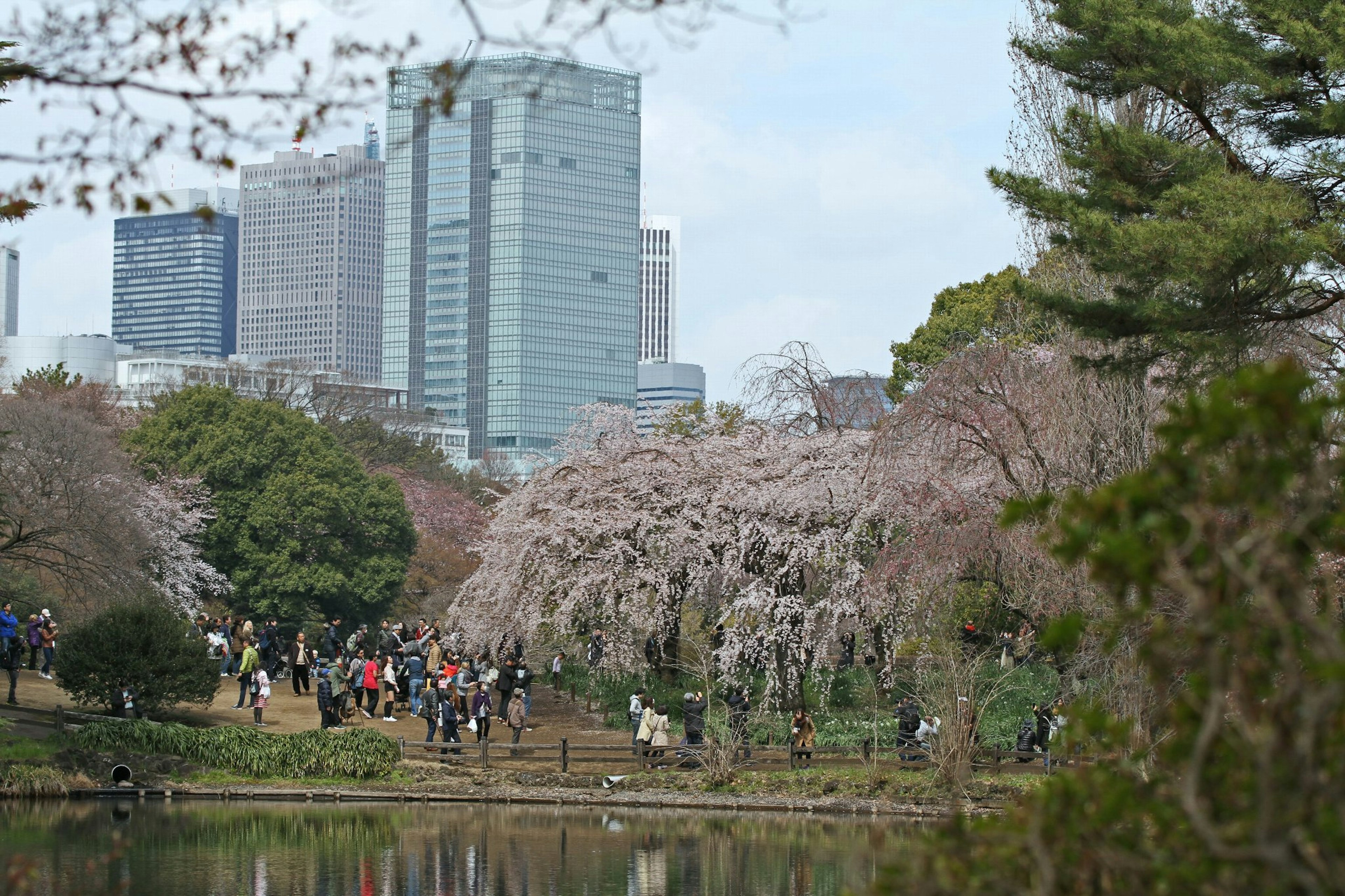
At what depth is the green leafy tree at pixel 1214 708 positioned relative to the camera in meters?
3.70

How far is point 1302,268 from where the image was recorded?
14.0 meters

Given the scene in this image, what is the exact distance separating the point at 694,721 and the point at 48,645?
12875 mm

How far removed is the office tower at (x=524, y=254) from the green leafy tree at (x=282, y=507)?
118997mm

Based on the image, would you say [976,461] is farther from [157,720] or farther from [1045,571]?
[157,720]

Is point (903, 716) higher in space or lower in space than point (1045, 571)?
lower

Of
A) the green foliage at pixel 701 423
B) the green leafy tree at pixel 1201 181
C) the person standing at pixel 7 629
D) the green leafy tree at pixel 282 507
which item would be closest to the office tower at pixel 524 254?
the green leafy tree at pixel 282 507

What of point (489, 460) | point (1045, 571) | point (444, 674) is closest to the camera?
point (1045, 571)

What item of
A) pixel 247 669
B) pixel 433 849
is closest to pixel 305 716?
pixel 247 669

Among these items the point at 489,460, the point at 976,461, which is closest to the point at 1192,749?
the point at 976,461

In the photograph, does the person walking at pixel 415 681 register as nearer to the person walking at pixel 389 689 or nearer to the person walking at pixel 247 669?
the person walking at pixel 389 689

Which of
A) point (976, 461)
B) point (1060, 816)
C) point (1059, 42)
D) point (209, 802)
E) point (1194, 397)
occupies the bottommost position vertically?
point (209, 802)

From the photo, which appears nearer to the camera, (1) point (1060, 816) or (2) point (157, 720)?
(1) point (1060, 816)

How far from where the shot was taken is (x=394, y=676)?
2753cm

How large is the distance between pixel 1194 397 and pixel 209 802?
19.8m
